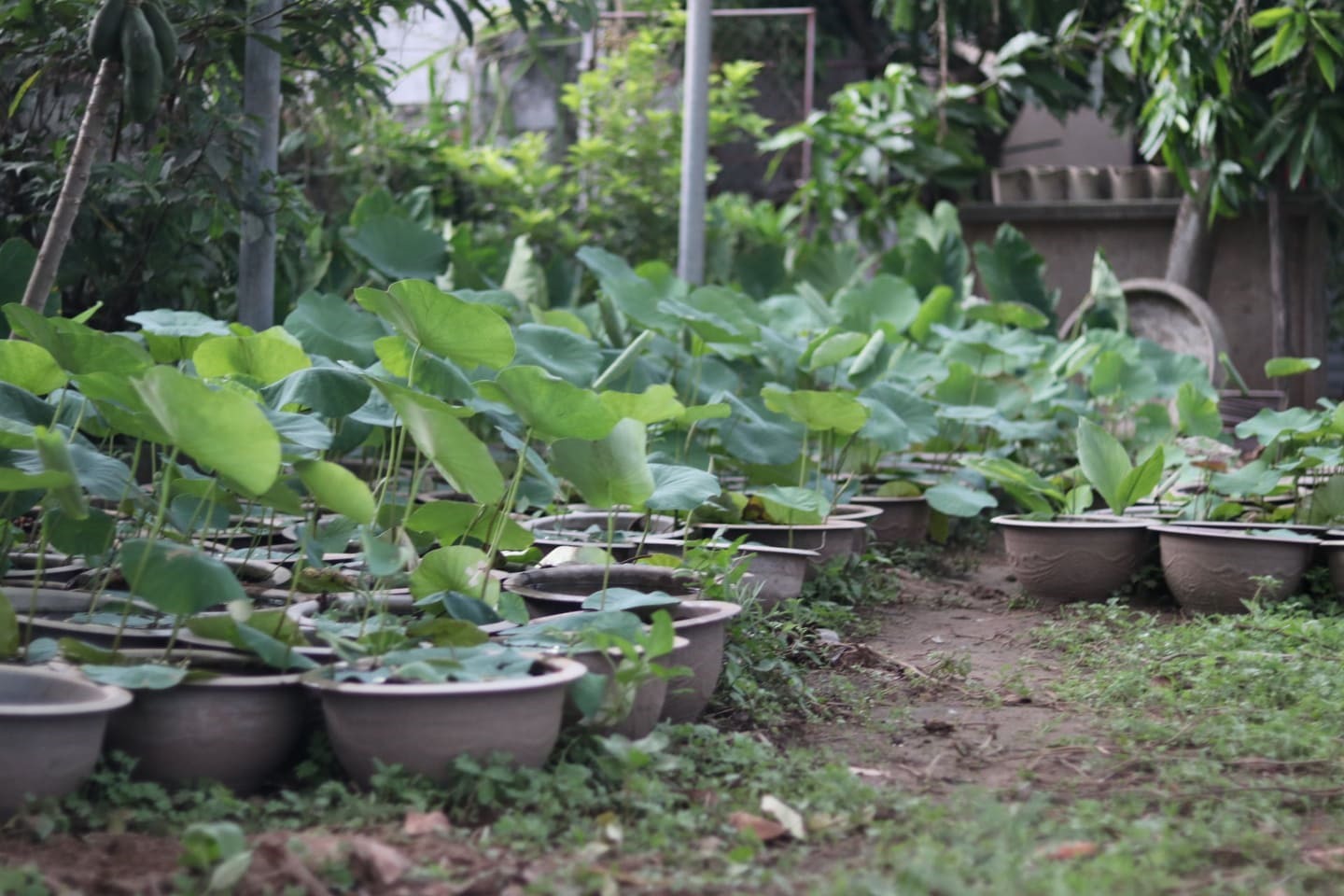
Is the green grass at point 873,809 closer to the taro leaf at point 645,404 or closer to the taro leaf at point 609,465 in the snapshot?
the taro leaf at point 609,465

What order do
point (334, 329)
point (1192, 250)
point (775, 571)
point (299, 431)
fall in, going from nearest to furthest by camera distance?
point (299, 431), point (775, 571), point (334, 329), point (1192, 250)

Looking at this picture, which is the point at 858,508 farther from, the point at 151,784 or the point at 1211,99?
the point at 1211,99

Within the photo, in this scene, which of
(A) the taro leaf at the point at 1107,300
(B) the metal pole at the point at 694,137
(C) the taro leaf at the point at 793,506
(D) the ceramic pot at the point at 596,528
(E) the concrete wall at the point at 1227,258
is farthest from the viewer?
(E) the concrete wall at the point at 1227,258

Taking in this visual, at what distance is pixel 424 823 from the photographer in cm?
176

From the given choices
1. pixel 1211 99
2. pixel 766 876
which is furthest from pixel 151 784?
pixel 1211 99

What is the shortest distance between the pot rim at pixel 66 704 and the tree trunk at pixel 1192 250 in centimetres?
576

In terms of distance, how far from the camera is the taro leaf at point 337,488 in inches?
81.4

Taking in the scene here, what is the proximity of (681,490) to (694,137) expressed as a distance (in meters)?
2.89

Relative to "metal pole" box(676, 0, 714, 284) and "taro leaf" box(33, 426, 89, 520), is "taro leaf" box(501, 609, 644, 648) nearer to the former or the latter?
"taro leaf" box(33, 426, 89, 520)

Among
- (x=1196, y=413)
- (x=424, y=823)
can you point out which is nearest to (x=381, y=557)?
(x=424, y=823)

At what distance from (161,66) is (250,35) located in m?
0.56

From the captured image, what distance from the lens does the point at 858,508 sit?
3889 mm

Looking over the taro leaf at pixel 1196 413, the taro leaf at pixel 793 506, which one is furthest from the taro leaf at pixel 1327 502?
the taro leaf at pixel 793 506

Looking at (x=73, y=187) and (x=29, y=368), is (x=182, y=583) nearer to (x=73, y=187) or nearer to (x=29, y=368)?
(x=29, y=368)
